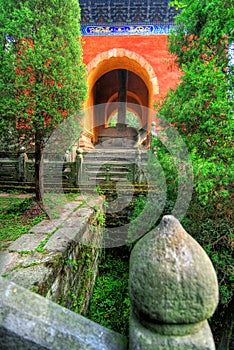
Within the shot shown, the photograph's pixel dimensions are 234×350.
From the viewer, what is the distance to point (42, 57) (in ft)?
11.3

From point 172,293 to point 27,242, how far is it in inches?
82.0

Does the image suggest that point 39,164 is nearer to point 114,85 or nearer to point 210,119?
point 210,119

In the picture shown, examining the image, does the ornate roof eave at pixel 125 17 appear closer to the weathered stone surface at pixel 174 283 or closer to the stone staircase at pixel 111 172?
the stone staircase at pixel 111 172

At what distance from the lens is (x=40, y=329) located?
0.94 meters

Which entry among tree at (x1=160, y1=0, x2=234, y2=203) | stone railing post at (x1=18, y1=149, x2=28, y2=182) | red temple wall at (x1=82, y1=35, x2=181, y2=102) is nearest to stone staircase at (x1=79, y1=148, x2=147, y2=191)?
stone railing post at (x1=18, y1=149, x2=28, y2=182)

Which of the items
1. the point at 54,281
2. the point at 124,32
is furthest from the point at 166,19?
the point at 54,281

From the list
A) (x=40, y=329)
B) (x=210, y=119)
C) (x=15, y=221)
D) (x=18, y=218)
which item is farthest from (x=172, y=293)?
(x=18, y=218)

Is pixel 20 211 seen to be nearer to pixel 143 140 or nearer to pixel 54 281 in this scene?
pixel 54 281

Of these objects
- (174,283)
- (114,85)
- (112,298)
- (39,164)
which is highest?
(114,85)

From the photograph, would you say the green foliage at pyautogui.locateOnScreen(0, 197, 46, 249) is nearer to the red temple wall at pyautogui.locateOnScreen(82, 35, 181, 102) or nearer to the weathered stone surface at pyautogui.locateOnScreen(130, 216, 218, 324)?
the weathered stone surface at pyautogui.locateOnScreen(130, 216, 218, 324)

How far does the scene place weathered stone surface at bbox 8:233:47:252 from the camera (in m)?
2.31

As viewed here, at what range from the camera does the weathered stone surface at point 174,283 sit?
81cm

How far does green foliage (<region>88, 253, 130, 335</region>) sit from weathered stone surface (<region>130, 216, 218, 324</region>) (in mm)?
3488

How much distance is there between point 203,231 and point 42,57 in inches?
138
